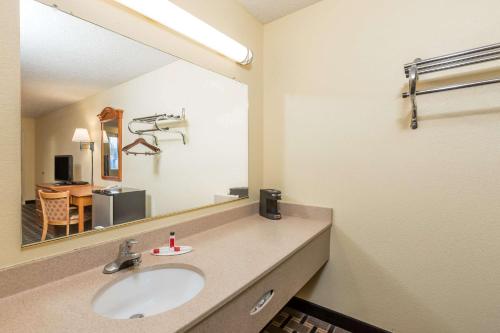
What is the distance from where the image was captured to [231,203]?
1.71 meters

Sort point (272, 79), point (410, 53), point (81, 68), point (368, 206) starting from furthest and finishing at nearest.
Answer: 1. point (272, 79)
2. point (368, 206)
3. point (410, 53)
4. point (81, 68)

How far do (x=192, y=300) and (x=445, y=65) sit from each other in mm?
1581

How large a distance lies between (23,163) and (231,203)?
1137 mm

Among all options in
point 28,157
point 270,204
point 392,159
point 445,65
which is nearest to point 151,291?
point 28,157

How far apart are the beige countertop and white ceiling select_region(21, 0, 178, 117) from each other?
25.1 inches

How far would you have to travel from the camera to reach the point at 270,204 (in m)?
1.75

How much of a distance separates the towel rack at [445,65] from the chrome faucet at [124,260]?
1.56 metres

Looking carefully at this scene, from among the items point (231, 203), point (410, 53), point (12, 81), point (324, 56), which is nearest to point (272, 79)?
point (324, 56)

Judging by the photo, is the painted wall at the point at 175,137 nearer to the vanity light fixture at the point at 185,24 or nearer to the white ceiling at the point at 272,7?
the vanity light fixture at the point at 185,24

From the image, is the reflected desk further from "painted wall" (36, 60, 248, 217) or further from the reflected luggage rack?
the reflected luggage rack

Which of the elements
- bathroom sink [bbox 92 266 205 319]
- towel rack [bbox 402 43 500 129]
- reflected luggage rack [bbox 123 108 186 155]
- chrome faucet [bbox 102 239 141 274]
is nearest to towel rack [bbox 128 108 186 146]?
reflected luggage rack [bbox 123 108 186 155]

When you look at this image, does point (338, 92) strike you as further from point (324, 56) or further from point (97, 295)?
point (97, 295)

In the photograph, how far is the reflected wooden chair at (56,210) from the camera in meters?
0.88

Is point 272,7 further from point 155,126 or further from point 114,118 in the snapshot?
point 114,118
